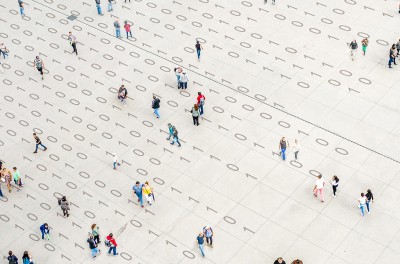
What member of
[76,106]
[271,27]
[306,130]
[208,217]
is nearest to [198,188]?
[208,217]

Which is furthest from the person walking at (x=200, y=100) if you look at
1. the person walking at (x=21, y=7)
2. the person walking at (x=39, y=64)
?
the person walking at (x=21, y=7)

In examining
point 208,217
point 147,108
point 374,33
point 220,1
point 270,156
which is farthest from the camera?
point 220,1

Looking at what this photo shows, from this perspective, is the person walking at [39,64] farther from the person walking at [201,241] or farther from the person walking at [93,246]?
the person walking at [201,241]

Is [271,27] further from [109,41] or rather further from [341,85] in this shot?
[109,41]

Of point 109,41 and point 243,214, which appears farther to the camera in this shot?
point 109,41

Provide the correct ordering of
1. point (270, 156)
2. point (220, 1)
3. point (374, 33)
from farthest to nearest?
point (220, 1) < point (374, 33) < point (270, 156)

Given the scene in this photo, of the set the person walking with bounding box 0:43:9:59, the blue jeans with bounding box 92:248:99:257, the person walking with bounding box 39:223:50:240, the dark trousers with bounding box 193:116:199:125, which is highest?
the person walking with bounding box 0:43:9:59

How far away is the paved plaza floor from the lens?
4069 cm

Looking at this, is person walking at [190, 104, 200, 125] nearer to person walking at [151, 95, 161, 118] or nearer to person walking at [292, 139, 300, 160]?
person walking at [151, 95, 161, 118]

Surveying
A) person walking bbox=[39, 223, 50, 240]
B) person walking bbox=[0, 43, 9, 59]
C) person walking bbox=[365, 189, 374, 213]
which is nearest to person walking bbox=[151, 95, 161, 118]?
person walking bbox=[39, 223, 50, 240]

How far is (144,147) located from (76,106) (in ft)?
20.4

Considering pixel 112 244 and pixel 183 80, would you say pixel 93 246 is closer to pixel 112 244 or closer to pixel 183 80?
pixel 112 244

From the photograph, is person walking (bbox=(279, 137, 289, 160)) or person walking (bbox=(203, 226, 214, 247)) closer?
person walking (bbox=(203, 226, 214, 247))

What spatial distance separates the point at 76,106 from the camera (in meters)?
49.5
